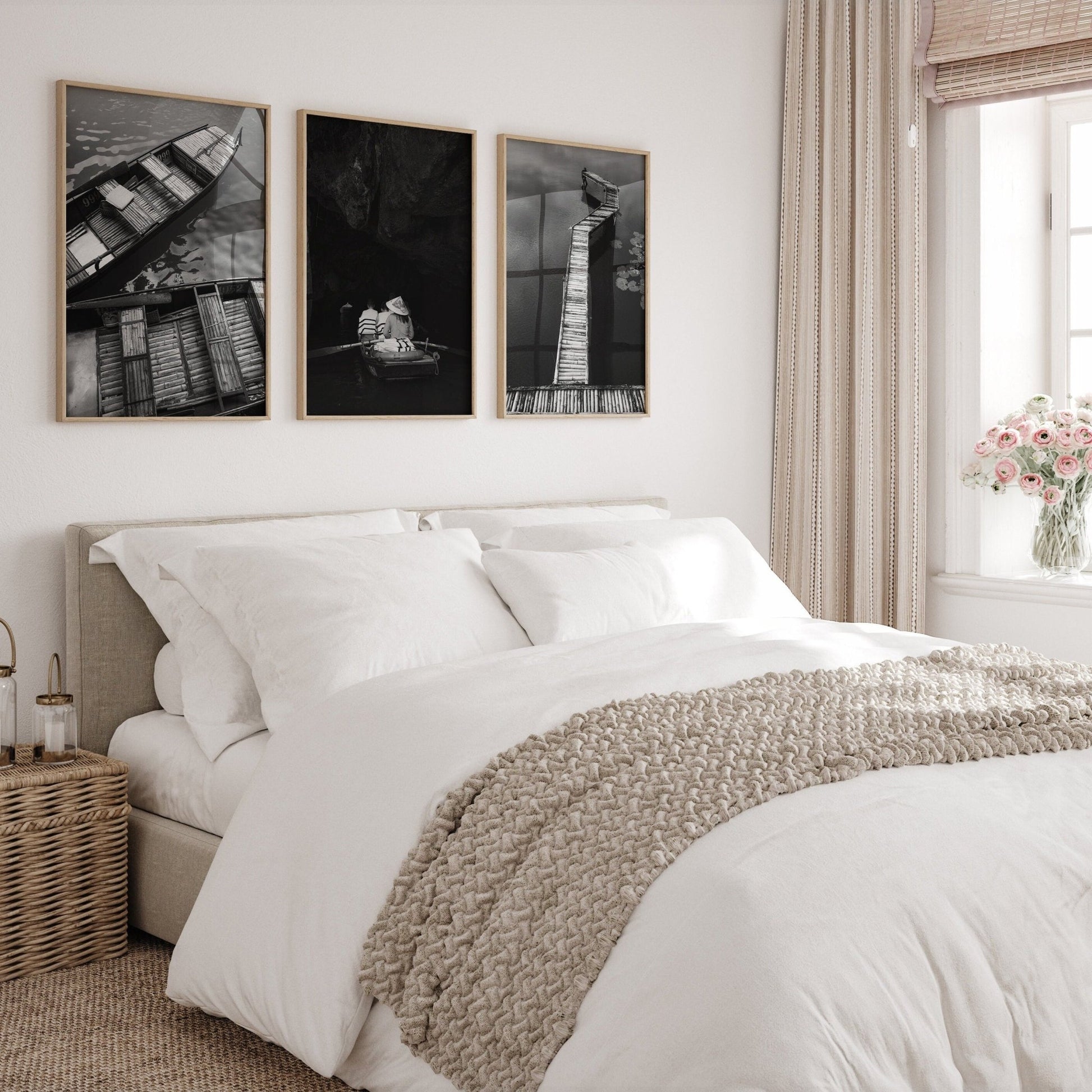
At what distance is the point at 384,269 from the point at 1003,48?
202 cm

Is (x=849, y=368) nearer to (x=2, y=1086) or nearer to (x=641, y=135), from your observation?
(x=641, y=135)

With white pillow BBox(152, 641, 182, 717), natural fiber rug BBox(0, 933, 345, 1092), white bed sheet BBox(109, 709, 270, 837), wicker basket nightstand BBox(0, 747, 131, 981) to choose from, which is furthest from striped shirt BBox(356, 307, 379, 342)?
natural fiber rug BBox(0, 933, 345, 1092)

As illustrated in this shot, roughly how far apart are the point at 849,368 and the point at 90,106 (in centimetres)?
249

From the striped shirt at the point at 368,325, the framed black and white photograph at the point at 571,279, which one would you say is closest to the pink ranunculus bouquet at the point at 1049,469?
the framed black and white photograph at the point at 571,279

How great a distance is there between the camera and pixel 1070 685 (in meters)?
2.48

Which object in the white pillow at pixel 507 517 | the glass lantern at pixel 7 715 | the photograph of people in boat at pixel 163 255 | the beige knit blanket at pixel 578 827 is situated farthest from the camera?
the white pillow at pixel 507 517

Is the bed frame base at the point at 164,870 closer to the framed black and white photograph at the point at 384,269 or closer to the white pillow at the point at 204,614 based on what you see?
the white pillow at the point at 204,614

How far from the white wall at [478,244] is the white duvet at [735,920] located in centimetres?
102

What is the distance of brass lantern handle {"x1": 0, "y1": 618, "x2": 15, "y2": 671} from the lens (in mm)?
2795

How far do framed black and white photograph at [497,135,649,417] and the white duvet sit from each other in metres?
1.58

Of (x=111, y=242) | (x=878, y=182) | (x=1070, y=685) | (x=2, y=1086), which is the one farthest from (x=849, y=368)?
(x=2, y=1086)

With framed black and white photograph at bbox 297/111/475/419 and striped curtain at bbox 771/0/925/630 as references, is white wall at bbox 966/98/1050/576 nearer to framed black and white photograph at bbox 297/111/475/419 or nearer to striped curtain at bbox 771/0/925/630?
striped curtain at bbox 771/0/925/630

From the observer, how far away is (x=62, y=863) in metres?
2.72

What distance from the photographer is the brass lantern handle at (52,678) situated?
2.84 m
